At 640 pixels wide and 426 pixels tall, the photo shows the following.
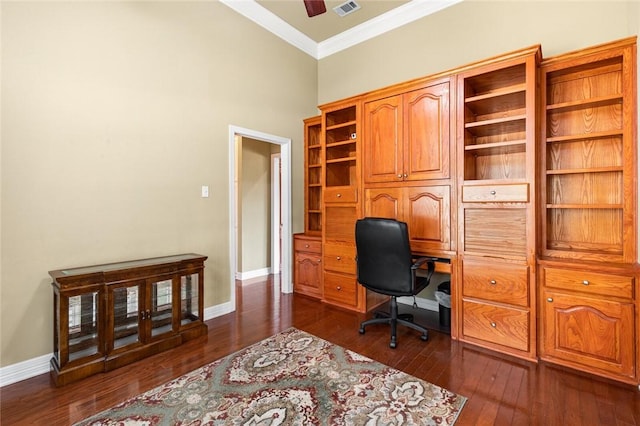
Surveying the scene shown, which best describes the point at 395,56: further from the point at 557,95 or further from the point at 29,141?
the point at 29,141

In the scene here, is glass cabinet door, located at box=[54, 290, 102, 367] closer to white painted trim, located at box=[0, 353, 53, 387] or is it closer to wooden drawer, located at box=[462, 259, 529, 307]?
white painted trim, located at box=[0, 353, 53, 387]

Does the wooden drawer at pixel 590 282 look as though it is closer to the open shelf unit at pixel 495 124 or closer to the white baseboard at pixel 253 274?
the open shelf unit at pixel 495 124

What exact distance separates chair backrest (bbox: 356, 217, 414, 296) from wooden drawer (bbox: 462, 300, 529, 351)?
2.01ft

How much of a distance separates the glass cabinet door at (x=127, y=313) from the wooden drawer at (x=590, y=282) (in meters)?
3.20

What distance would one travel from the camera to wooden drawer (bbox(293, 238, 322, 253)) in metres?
3.86

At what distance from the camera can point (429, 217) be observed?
284 cm

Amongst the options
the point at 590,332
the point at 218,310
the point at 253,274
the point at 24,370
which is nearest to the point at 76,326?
the point at 24,370

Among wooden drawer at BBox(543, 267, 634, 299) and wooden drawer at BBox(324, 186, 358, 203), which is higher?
wooden drawer at BBox(324, 186, 358, 203)

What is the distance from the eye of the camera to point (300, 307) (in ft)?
11.6

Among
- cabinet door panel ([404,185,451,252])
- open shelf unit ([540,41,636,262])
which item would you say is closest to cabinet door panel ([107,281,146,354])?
cabinet door panel ([404,185,451,252])

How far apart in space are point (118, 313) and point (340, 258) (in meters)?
2.17

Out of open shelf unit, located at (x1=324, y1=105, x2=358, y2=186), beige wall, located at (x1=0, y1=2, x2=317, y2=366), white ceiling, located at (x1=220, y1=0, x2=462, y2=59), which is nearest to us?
beige wall, located at (x1=0, y1=2, x2=317, y2=366)

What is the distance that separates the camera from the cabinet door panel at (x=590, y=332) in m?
1.97

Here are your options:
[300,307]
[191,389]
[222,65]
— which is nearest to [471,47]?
[222,65]
